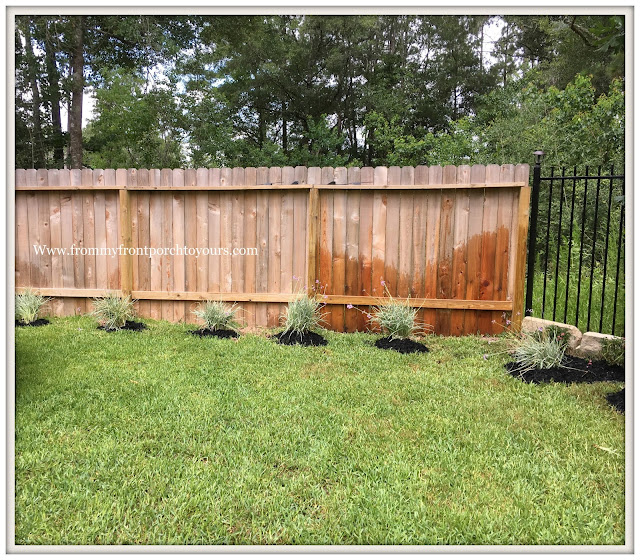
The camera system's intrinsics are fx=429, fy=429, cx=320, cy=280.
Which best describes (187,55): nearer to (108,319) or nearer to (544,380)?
(108,319)

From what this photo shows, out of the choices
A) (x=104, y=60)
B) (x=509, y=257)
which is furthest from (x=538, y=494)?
(x=104, y=60)

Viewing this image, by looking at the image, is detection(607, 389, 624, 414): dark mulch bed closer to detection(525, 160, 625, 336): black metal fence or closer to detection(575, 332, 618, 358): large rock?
detection(575, 332, 618, 358): large rock

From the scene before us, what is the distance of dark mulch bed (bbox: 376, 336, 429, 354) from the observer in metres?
3.85

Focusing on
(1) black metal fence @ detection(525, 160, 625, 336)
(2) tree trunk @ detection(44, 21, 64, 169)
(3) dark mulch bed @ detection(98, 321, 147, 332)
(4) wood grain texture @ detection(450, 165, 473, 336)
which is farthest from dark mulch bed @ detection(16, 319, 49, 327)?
(2) tree trunk @ detection(44, 21, 64, 169)

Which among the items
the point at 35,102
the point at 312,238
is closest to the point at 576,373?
the point at 312,238

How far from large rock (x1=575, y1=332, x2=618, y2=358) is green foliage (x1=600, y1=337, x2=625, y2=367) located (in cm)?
7

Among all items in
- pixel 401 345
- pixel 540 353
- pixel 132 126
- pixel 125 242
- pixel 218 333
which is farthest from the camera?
pixel 132 126

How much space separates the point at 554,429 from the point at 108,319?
13.8ft

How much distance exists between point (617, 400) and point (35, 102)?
11573 mm

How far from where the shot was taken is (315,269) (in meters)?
4.61

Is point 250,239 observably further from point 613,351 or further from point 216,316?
point 613,351

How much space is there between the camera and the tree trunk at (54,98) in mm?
8599

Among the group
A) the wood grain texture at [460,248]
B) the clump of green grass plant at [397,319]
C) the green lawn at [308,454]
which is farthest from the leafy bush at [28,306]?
the wood grain texture at [460,248]

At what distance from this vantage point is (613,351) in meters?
3.14
